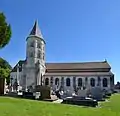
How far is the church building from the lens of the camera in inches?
2997

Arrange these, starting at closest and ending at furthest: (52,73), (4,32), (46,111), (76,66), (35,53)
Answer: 1. (46,111)
2. (4,32)
3. (35,53)
4. (52,73)
5. (76,66)

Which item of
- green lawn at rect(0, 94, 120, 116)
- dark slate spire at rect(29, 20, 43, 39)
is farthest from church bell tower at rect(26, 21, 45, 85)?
green lawn at rect(0, 94, 120, 116)

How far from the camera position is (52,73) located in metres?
81.4

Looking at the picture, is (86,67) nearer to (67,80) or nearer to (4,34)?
(67,80)

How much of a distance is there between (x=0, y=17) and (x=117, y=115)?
82.9 feet

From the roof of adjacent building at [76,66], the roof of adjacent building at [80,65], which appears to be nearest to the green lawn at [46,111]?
the roof of adjacent building at [76,66]

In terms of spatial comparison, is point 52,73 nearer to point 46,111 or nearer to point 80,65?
point 80,65

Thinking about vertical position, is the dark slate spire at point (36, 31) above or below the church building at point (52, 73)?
above

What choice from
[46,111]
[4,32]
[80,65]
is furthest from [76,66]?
[46,111]

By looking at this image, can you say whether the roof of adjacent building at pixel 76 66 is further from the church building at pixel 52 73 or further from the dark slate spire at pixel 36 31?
the dark slate spire at pixel 36 31

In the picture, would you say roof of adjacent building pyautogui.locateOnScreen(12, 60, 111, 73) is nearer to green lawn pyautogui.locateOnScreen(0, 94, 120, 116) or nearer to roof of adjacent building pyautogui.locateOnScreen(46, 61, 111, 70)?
roof of adjacent building pyautogui.locateOnScreen(46, 61, 111, 70)

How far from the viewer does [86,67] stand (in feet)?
267

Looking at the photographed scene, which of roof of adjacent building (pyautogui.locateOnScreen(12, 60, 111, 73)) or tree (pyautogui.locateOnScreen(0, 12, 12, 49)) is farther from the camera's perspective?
roof of adjacent building (pyautogui.locateOnScreen(12, 60, 111, 73))

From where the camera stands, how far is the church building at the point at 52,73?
76.1 m
